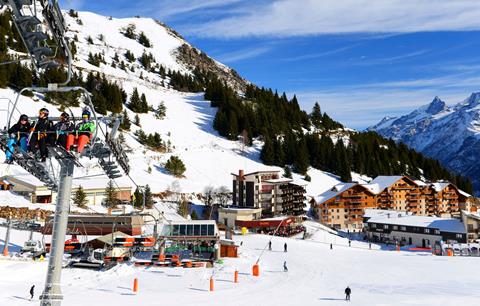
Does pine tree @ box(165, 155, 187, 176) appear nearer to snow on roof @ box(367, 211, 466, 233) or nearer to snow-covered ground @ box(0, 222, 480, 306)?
snow on roof @ box(367, 211, 466, 233)

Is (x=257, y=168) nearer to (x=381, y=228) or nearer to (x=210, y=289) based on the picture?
(x=381, y=228)

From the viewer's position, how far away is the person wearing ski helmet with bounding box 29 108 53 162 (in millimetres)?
11336

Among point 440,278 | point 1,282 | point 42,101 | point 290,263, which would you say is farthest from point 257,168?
point 1,282

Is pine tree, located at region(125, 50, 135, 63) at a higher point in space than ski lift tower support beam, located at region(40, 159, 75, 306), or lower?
higher

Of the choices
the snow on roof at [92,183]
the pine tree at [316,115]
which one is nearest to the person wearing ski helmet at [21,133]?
the snow on roof at [92,183]

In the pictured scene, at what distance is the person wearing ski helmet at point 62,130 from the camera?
1117 cm

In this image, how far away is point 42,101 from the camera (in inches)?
3248

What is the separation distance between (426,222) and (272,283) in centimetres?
4827

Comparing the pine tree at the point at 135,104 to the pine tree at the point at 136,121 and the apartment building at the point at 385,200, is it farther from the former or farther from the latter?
the apartment building at the point at 385,200

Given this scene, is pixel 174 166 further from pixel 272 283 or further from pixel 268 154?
pixel 272 283

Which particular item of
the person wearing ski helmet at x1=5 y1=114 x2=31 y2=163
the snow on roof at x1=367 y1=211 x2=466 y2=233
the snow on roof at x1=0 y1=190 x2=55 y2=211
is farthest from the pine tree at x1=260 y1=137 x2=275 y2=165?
the person wearing ski helmet at x1=5 y1=114 x2=31 y2=163

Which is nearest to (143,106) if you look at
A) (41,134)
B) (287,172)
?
(287,172)

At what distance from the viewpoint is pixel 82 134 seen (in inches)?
448

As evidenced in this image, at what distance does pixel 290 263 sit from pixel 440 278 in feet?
42.9
